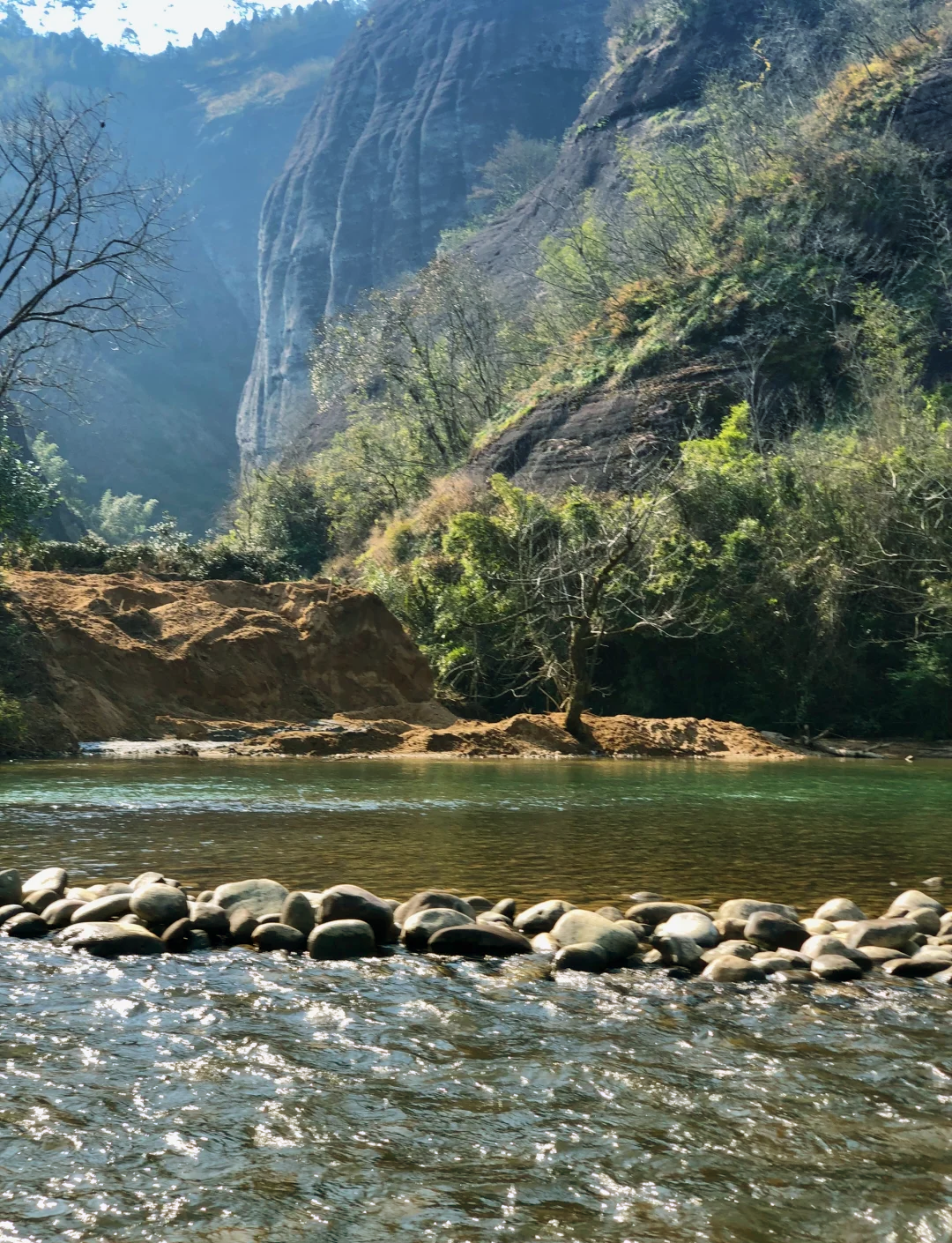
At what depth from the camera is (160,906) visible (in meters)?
6.36

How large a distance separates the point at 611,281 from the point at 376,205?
53978 millimetres

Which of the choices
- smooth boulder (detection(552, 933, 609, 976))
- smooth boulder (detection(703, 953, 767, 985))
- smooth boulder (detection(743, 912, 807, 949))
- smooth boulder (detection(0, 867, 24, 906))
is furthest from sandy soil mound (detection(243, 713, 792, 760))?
smooth boulder (detection(703, 953, 767, 985))

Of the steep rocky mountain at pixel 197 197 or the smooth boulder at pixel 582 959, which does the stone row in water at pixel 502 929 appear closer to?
the smooth boulder at pixel 582 959

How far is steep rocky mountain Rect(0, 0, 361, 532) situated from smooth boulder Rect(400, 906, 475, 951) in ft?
300

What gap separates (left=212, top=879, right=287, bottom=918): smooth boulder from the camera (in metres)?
6.53

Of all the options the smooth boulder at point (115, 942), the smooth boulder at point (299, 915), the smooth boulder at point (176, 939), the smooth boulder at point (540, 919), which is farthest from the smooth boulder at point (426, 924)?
the smooth boulder at point (115, 942)

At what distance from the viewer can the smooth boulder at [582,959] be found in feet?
18.9

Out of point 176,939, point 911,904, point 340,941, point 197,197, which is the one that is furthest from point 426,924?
point 197,197

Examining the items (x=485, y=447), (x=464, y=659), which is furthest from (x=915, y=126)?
(x=464, y=659)

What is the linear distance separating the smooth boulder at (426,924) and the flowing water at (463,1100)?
18cm

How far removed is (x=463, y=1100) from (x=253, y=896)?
3002mm

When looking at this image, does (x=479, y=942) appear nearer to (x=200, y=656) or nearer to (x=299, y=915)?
(x=299, y=915)

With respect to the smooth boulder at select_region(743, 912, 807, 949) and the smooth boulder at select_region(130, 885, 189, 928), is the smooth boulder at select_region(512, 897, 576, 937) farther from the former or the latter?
the smooth boulder at select_region(130, 885, 189, 928)

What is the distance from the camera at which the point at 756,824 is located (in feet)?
37.4
